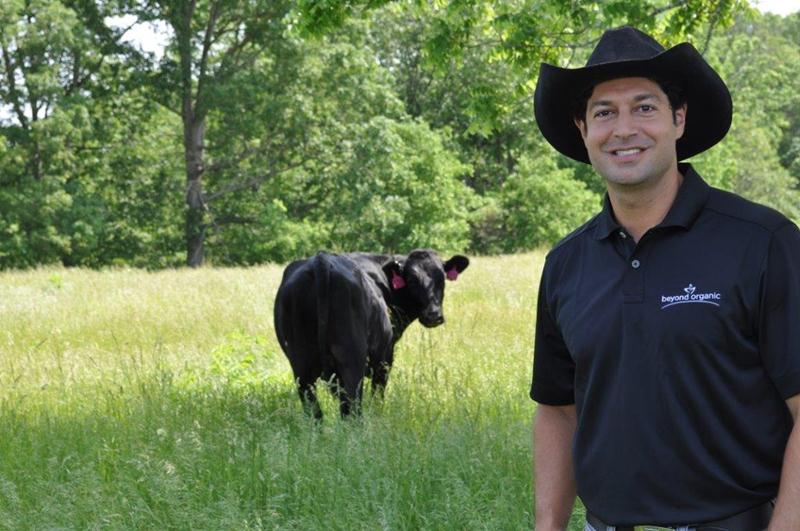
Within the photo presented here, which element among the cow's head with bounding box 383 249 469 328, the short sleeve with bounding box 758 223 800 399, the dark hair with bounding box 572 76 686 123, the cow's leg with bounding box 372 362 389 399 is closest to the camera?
the short sleeve with bounding box 758 223 800 399

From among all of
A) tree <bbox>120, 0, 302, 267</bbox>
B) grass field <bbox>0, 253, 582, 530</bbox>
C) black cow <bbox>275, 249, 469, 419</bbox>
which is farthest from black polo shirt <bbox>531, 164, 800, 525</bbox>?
tree <bbox>120, 0, 302, 267</bbox>

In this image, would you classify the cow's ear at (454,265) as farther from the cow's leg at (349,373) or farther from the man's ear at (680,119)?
the man's ear at (680,119)

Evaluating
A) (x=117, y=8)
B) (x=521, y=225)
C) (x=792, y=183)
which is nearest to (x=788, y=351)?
(x=117, y=8)

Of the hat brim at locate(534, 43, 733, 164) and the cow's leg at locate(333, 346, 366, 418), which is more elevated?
the hat brim at locate(534, 43, 733, 164)

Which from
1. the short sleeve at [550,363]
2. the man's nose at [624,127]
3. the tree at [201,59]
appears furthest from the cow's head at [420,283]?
the tree at [201,59]

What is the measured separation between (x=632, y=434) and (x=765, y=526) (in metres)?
0.38

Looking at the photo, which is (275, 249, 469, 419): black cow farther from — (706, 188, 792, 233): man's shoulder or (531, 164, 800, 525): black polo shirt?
(706, 188, 792, 233): man's shoulder

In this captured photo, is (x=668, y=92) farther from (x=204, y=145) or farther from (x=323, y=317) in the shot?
(x=204, y=145)

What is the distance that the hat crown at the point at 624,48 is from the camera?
2.60m

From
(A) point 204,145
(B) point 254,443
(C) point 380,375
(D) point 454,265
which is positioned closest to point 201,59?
(A) point 204,145

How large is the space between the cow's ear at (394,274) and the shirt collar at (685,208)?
6.28 meters

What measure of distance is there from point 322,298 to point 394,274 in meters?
1.80

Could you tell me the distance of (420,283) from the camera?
905cm

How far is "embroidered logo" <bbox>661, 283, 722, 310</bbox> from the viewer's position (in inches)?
90.8
